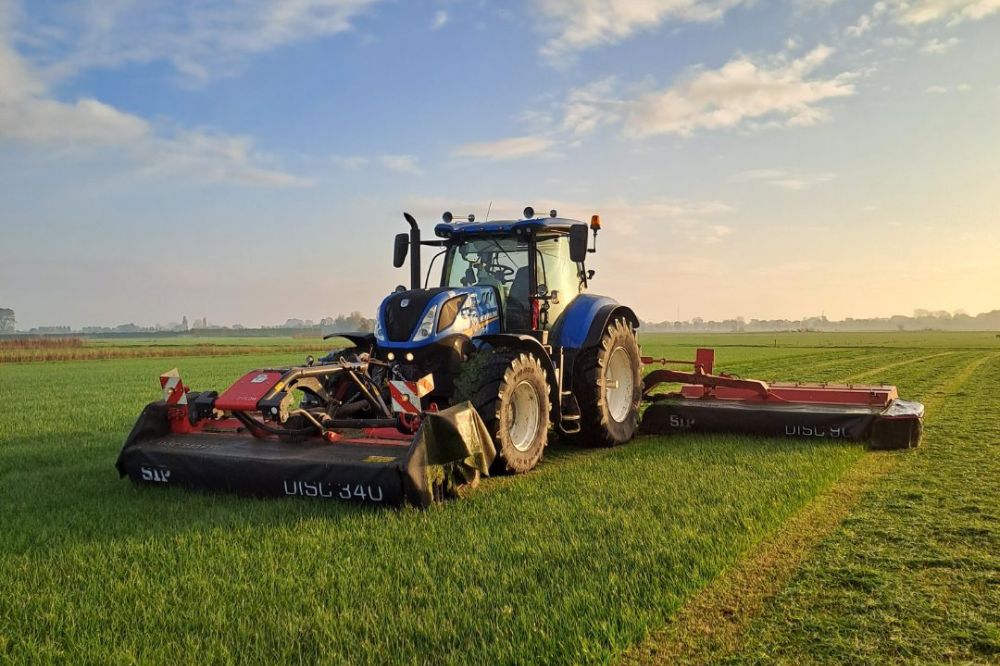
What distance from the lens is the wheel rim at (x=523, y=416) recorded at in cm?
733

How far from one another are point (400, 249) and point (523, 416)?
9.10 feet

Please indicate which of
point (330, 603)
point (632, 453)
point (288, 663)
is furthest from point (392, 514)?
point (632, 453)

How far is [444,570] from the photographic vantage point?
445 centimetres

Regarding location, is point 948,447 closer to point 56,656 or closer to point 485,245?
point 485,245

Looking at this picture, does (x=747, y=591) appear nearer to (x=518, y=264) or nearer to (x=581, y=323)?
(x=581, y=323)

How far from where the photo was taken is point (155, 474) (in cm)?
670

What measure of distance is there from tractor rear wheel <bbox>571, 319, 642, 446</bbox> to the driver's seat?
0.81 m

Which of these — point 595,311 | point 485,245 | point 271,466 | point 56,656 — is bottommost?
point 56,656

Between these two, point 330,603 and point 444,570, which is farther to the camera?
point 444,570

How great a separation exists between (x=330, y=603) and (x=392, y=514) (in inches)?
64.6

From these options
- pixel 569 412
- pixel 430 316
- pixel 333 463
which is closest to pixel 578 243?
pixel 430 316

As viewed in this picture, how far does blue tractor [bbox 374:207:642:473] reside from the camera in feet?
23.6

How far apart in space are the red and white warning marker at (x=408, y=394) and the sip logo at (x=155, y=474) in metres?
2.13

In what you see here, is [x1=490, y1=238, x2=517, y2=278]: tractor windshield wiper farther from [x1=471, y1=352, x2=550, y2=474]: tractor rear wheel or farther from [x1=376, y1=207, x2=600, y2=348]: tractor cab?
[x1=471, y1=352, x2=550, y2=474]: tractor rear wheel
